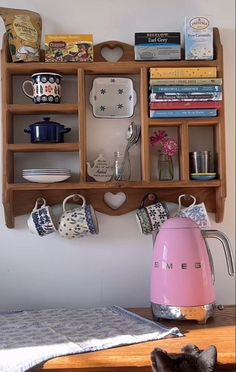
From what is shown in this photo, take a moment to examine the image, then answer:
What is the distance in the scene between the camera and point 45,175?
4.66 ft

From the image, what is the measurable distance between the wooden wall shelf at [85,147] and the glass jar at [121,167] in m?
0.03

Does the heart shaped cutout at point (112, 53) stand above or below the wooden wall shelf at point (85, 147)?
above

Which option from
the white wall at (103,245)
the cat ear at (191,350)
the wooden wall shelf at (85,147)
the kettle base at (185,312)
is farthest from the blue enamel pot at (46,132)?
the cat ear at (191,350)

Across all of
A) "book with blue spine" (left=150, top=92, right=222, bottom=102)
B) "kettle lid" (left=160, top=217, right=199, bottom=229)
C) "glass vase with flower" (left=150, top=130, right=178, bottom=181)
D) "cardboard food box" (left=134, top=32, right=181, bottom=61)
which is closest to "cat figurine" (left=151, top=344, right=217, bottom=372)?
"kettle lid" (left=160, top=217, right=199, bottom=229)

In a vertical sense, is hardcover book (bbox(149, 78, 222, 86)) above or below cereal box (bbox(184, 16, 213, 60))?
below

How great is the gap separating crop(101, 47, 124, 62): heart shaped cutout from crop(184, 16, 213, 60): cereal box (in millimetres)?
207

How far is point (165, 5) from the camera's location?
5.22 ft

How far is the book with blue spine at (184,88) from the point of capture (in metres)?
1.47

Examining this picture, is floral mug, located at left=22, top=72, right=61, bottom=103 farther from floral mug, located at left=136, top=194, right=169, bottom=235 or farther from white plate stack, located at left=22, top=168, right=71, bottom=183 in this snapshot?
floral mug, located at left=136, top=194, right=169, bottom=235

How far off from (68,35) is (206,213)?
2.16 ft

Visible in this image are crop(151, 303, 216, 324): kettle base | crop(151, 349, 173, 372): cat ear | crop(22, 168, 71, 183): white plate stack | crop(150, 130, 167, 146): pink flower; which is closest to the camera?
crop(151, 349, 173, 372): cat ear

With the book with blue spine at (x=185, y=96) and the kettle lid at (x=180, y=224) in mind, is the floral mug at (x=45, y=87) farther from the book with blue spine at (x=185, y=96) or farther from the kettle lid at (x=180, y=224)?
the kettle lid at (x=180, y=224)

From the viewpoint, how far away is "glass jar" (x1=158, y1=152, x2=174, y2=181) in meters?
1.52

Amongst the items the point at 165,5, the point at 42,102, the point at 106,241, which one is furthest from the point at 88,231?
the point at 165,5
